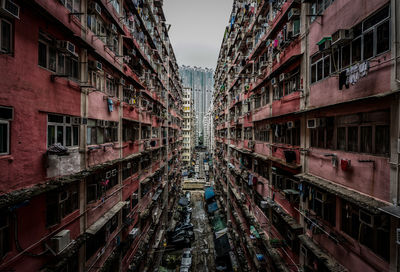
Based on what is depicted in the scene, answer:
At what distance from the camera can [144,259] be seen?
1489 cm

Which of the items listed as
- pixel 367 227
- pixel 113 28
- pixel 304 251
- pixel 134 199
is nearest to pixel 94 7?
pixel 113 28

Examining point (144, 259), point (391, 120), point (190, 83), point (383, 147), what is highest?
point (190, 83)

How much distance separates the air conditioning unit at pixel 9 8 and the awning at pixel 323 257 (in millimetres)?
10853

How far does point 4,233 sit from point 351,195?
29.5ft

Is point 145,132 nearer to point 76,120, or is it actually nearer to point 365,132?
point 76,120

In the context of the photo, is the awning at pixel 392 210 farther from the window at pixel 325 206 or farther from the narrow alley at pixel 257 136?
the window at pixel 325 206

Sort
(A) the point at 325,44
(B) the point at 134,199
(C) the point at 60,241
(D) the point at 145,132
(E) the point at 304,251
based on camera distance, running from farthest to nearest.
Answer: (D) the point at 145,132 → (B) the point at 134,199 → (E) the point at 304,251 → (A) the point at 325,44 → (C) the point at 60,241

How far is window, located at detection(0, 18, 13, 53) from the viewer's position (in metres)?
4.39

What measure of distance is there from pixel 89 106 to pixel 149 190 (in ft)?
37.6

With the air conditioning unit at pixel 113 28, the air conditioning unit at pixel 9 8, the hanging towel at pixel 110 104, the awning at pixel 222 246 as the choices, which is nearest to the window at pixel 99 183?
the hanging towel at pixel 110 104

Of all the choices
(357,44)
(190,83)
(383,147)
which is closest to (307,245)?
(383,147)

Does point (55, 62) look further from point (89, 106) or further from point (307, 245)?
point (307, 245)

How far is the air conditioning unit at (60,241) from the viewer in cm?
590

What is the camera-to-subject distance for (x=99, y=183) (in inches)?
350
